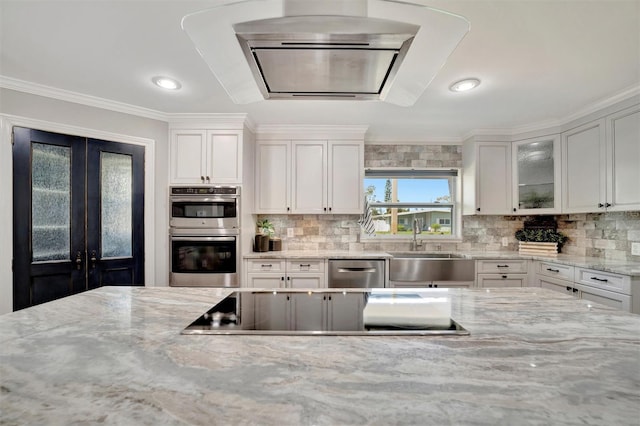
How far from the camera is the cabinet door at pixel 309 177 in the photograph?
3281 mm

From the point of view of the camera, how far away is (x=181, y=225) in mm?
2900

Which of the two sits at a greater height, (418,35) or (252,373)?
(418,35)

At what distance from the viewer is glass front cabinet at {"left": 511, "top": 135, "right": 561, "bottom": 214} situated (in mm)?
3023

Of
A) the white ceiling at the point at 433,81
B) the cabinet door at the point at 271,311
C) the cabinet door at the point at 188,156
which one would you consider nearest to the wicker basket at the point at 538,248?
the white ceiling at the point at 433,81

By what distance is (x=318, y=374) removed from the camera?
23.8 inches

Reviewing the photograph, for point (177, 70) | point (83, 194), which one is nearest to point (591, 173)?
point (177, 70)

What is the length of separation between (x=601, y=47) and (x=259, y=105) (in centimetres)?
252

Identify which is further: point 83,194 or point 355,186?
point 355,186

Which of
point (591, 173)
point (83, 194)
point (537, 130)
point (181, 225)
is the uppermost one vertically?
point (537, 130)

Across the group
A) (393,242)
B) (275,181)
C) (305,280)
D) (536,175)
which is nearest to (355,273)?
(305,280)

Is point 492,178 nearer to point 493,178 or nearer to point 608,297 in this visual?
point 493,178

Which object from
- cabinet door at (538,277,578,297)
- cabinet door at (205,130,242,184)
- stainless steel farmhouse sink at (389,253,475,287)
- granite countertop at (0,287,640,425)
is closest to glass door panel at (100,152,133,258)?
cabinet door at (205,130,242,184)

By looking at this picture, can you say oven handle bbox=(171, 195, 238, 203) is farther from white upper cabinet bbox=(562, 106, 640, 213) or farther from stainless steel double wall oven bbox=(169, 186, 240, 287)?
white upper cabinet bbox=(562, 106, 640, 213)

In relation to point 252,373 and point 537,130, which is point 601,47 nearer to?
point 537,130
